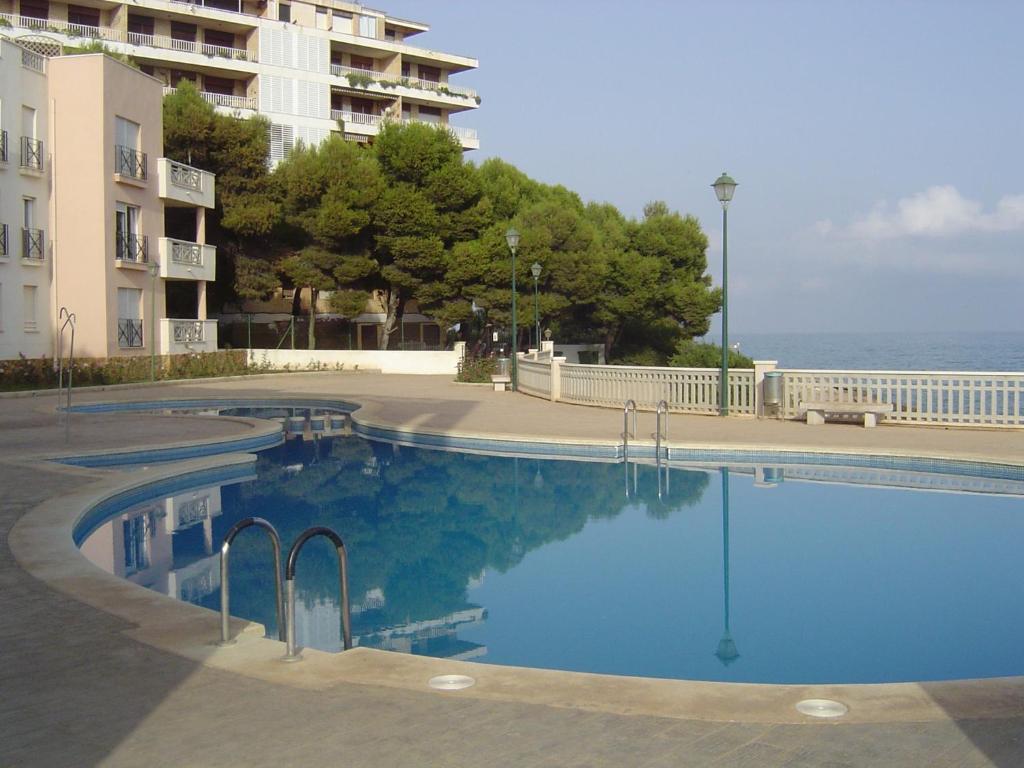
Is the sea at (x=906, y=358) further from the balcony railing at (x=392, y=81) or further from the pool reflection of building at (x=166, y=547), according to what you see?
the balcony railing at (x=392, y=81)

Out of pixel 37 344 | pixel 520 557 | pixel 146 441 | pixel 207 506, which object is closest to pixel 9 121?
pixel 37 344

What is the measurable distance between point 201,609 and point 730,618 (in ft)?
14.3

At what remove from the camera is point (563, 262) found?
44625mm

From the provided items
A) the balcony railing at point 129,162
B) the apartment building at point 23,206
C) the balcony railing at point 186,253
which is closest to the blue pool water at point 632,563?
the apartment building at point 23,206

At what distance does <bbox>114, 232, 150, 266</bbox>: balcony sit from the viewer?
3419cm

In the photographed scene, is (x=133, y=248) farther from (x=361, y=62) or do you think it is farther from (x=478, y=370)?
(x=361, y=62)

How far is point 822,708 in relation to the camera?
194 inches

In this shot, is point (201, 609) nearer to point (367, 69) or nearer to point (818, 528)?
point (818, 528)

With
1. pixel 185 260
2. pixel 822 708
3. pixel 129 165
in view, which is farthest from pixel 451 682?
pixel 185 260

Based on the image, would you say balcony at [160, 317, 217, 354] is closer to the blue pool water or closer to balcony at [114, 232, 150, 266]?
balcony at [114, 232, 150, 266]

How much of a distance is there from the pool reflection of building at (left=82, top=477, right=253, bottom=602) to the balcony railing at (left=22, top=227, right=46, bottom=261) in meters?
21.3

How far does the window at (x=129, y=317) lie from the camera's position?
34406 millimetres

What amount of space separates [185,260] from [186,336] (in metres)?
2.91

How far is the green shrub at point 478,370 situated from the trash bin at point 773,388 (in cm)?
1472
